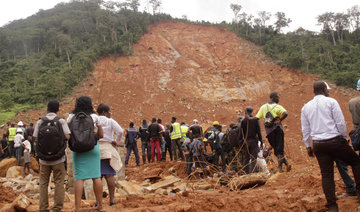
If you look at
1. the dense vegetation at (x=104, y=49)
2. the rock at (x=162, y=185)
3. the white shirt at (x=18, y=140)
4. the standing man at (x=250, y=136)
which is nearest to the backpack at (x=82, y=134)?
the rock at (x=162, y=185)

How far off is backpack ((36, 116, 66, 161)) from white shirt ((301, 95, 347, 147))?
3183mm

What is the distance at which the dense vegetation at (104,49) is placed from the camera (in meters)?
24.6

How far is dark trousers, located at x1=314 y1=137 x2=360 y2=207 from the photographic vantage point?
334 cm

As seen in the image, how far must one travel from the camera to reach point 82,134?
3879 millimetres

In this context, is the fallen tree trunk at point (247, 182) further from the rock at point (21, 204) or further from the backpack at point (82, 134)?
the rock at point (21, 204)

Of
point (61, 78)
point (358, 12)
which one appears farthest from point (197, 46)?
point (358, 12)

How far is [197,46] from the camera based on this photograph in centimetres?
3077

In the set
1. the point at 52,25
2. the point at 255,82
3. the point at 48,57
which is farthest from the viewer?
the point at 52,25

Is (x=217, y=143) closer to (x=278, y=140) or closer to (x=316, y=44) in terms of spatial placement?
(x=278, y=140)

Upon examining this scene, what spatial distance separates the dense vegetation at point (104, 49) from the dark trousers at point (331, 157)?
21.8 m

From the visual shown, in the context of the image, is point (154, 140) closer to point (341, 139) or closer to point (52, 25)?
point (341, 139)

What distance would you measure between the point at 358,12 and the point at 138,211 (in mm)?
40507

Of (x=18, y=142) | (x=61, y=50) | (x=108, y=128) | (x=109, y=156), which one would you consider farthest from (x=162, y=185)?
(x=61, y=50)

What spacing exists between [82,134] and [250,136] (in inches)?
148
